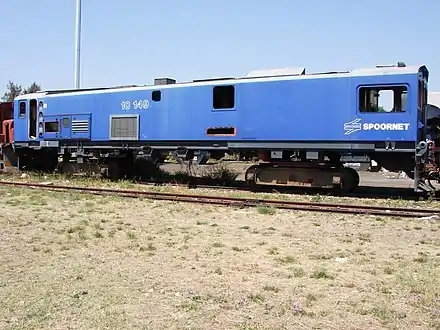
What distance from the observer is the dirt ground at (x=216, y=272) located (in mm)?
4227

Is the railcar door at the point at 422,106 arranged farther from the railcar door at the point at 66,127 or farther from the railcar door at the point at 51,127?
the railcar door at the point at 51,127

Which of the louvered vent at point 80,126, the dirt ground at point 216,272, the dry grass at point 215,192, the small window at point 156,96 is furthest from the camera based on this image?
the louvered vent at point 80,126

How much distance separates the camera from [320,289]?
16.6 feet

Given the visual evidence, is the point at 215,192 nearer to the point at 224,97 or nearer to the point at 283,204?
the point at 224,97

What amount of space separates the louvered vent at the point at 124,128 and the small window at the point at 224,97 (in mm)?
3067

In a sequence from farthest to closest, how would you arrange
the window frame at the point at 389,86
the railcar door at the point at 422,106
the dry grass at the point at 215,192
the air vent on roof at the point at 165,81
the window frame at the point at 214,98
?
the air vent on roof at the point at 165,81
the window frame at the point at 214,98
the railcar door at the point at 422,106
the dry grass at the point at 215,192
the window frame at the point at 389,86

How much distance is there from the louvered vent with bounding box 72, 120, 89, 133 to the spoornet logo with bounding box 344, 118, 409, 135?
9.31 metres

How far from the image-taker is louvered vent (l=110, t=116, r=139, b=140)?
53.5ft

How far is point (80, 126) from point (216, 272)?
1326cm

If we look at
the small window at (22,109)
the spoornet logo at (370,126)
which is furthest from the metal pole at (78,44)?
the spoornet logo at (370,126)

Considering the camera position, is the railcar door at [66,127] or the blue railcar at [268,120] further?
the railcar door at [66,127]

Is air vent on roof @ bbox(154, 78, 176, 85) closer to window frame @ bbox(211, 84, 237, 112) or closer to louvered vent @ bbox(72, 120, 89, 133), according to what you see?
window frame @ bbox(211, 84, 237, 112)

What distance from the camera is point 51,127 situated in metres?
18.5

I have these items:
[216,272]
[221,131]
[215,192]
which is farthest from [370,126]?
[216,272]
